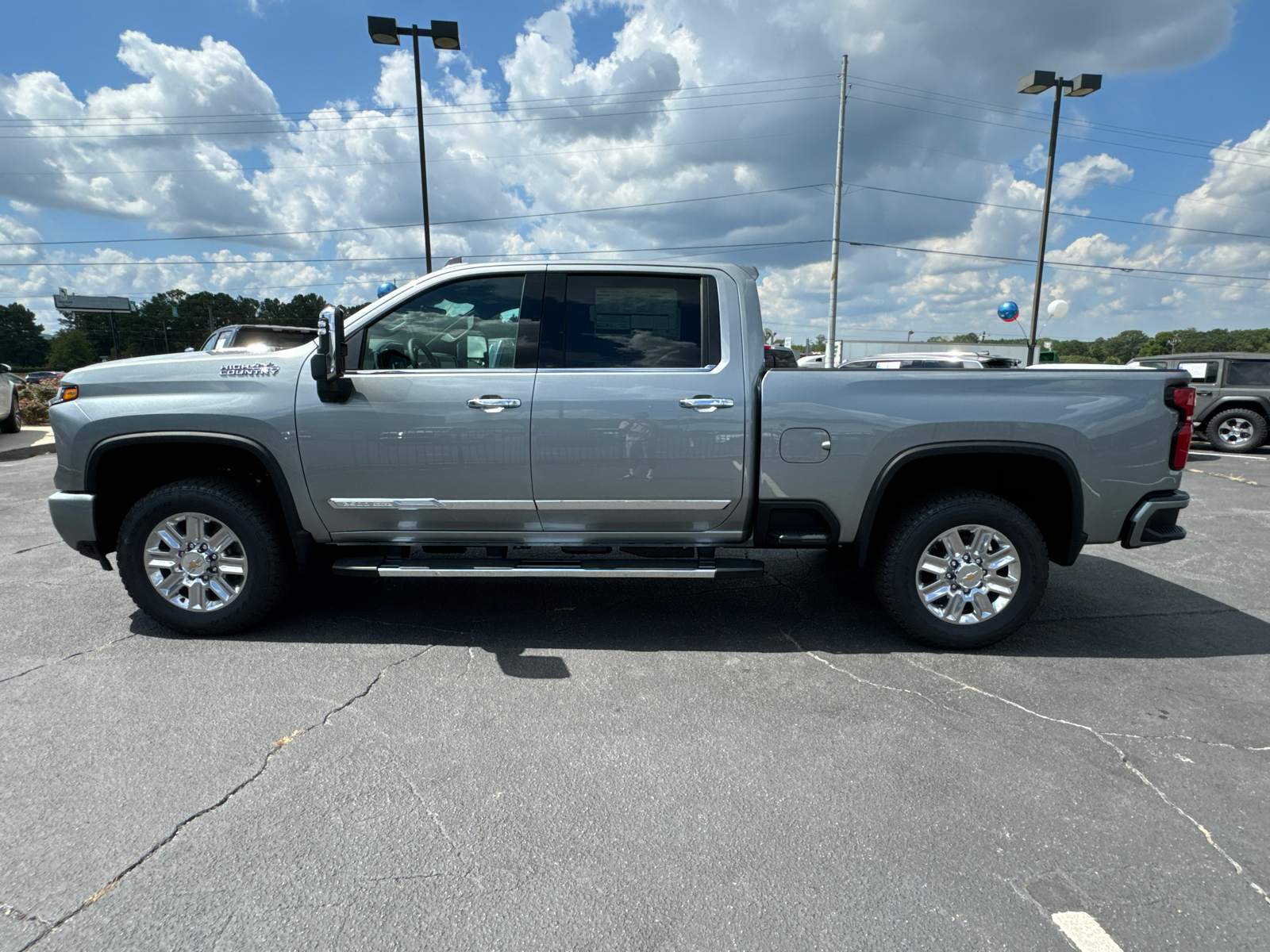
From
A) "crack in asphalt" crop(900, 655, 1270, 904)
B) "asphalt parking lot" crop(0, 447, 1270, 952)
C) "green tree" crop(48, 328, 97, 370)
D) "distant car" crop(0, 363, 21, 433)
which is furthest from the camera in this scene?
"green tree" crop(48, 328, 97, 370)

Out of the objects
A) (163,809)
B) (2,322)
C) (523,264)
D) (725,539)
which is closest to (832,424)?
(725,539)

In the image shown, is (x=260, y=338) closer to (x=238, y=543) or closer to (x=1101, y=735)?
(x=238, y=543)

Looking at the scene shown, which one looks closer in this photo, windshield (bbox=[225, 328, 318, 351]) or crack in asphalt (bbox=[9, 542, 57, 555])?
crack in asphalt (bbox=[9, 542, 57, 555])

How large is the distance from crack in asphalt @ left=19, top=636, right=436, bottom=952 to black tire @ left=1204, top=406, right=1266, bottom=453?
14235mm

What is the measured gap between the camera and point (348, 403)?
12.4 ft

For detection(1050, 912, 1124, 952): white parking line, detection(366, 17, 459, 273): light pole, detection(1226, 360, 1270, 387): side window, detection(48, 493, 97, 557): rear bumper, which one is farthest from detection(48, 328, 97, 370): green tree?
detection(1050, 912, 1124, 952): white parking line

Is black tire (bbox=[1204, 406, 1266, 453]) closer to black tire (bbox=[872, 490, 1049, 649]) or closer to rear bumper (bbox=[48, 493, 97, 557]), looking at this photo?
black tire (bbox=[872, 490, 1049, 649])

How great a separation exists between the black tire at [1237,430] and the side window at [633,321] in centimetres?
1269

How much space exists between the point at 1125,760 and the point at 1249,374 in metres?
12.8

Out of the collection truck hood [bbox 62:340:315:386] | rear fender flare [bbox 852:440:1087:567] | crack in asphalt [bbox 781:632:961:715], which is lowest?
crack in asphalt [bbox 781:632:961:715]

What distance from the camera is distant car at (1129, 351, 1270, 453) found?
12.1 metres

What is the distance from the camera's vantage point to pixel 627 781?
2.67m

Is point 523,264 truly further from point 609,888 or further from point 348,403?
point 609,888

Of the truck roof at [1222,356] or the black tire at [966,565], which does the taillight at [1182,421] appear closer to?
the black tire at [966,565]
